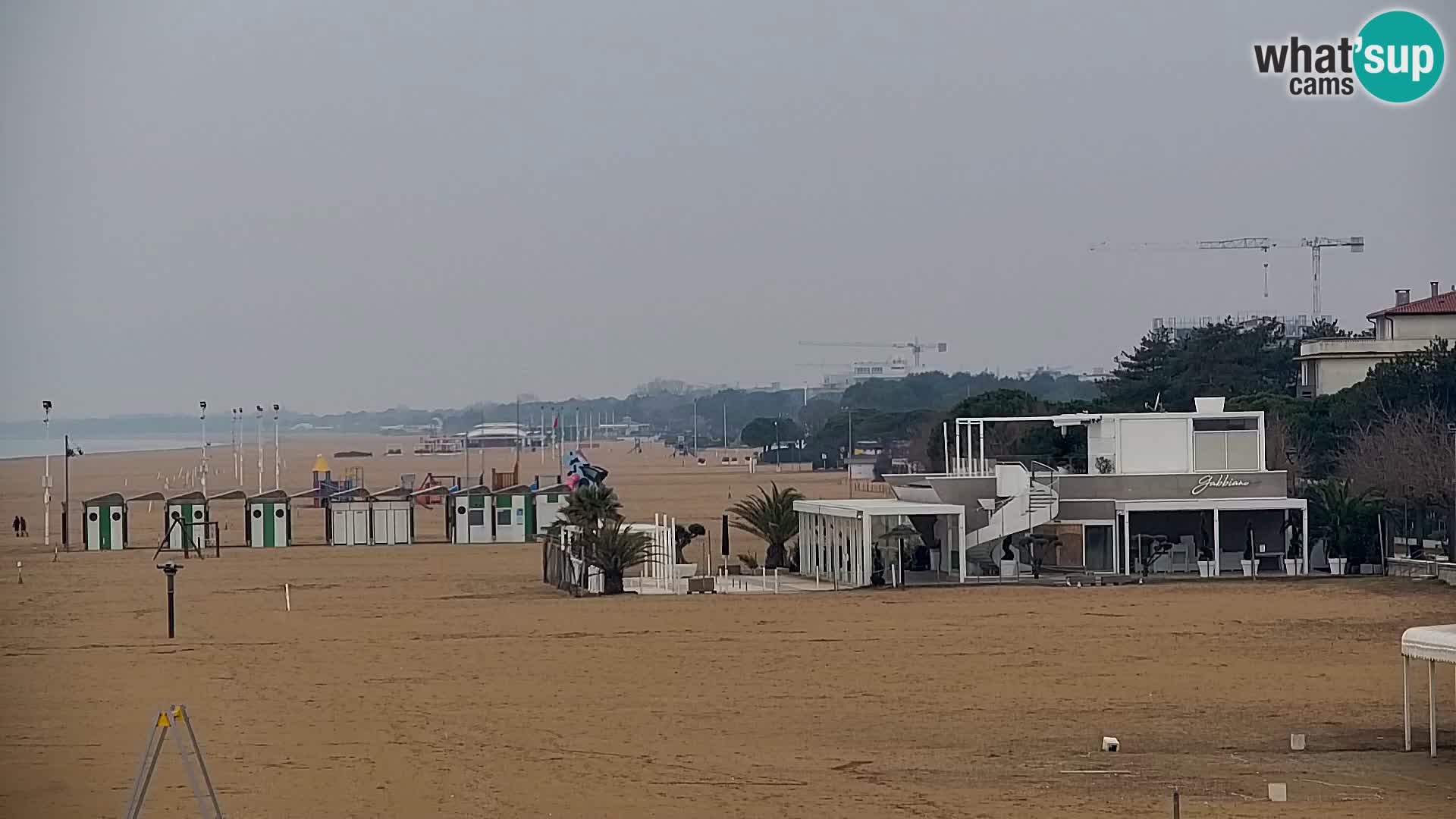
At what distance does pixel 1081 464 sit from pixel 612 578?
33.3 feet

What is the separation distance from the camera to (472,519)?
4762cm

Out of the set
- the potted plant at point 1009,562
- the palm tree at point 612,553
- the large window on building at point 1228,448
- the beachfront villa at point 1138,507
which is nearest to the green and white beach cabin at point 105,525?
the palm tree at point 612,553

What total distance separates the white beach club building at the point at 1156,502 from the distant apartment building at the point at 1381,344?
100 ft

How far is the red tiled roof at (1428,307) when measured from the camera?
62.7 m

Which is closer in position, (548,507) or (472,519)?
(472,519)

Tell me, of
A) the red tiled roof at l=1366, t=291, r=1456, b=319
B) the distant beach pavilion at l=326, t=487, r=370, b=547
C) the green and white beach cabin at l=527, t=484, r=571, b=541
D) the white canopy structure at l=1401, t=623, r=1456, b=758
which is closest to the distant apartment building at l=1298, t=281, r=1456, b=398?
the red tiled roof at l=1366, t=291, r=1456, b=319

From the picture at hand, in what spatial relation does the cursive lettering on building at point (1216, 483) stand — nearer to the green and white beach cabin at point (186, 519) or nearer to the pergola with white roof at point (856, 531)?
the pergola with white roof at point (856, 531)

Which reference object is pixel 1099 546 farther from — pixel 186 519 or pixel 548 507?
pixel 186 519

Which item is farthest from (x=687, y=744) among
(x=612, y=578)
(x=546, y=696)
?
(x=612, y=578)

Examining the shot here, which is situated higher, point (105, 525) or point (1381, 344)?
point (1381, 344)

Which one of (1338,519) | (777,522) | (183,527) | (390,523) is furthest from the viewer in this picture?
(390,523)

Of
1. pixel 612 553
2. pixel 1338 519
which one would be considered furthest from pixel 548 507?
pixel 1338 519

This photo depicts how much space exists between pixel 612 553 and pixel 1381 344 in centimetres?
4040

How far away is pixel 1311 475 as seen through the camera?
54219 mm
